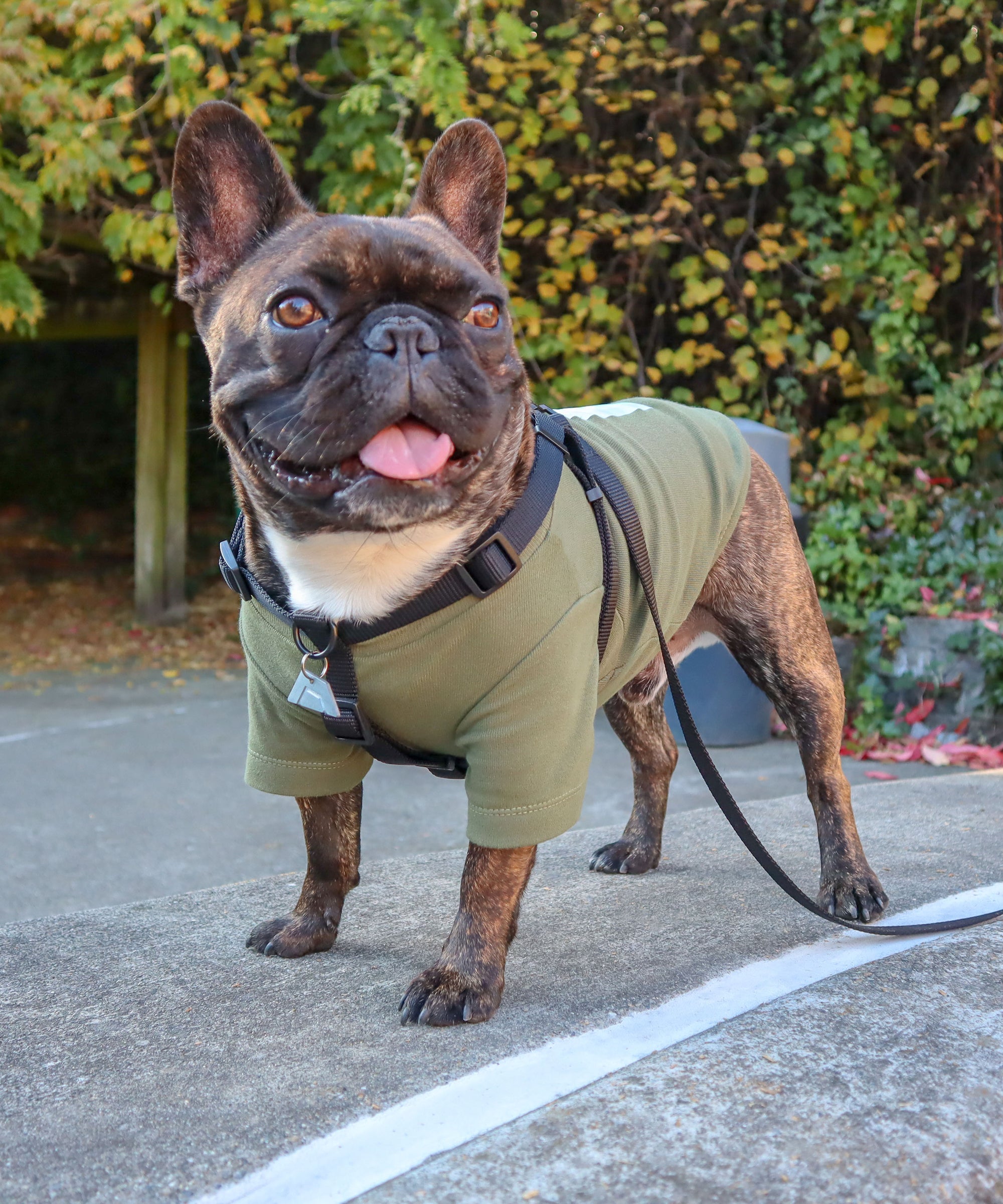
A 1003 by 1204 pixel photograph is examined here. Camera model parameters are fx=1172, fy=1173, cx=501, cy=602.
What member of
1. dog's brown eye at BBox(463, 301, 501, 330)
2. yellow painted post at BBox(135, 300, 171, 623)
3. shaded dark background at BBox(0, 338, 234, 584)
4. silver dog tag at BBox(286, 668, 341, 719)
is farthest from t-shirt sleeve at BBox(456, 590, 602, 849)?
shaded dark background at BBox(0, 338, 234, 584)

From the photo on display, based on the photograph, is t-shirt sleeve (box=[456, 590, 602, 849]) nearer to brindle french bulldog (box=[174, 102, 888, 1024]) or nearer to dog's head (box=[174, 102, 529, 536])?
brindle french bulldog (box=[174, 102, 888, 1024])

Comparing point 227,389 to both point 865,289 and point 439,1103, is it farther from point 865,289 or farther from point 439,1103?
point 865,289

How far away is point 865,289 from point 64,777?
503cm

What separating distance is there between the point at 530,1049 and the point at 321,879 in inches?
28.0

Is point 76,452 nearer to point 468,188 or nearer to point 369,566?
point 468,188

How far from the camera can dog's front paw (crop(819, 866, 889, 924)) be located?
281 centimetres

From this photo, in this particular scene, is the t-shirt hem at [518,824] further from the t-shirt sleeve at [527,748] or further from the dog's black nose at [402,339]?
the dog's black nose at [402,339]

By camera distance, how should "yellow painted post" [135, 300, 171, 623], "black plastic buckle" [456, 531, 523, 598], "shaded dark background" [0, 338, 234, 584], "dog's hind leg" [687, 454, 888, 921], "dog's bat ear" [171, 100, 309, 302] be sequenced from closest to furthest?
1. "black plastic buckle" [456, 531, 523, 598]
2. "dog's bat ear" [171, 100, 309, 302]
3. "dog's hind leg" [687, 454, 888, 921]
4. "yellow painted post" [135, 300, 171, 623]
5. "shaded dark background" [0, 338, 234, 584]

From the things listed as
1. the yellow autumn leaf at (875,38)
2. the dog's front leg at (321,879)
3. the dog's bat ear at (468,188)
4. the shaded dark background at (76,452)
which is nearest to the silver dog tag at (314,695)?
the dog's front leg at (321,879)

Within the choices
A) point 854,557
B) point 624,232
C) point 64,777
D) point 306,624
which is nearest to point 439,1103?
point 306,624

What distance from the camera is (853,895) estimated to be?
2.83 m

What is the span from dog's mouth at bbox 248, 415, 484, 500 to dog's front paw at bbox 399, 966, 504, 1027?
0.96 m

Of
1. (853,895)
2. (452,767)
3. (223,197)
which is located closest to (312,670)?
(452,767)

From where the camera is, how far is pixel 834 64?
256 inches
